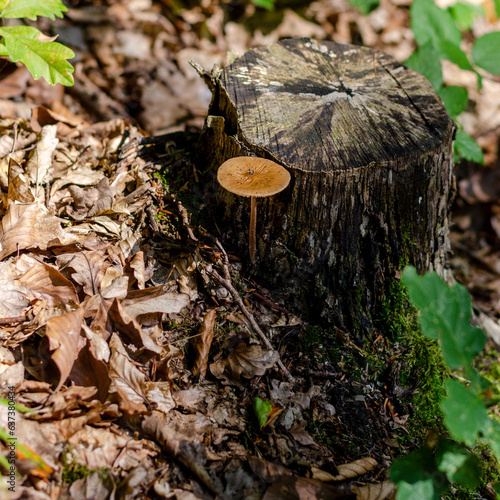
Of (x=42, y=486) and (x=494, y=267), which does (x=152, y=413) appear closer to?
(x=42, y=486)

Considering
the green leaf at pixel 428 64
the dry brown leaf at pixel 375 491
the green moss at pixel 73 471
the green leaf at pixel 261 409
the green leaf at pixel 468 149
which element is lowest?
the dry brown leaf at pixel 375 491

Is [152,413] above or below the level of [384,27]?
below

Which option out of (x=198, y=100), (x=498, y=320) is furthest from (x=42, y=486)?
(x=198, y=100)

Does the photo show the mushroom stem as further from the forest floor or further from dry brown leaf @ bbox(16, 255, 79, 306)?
dry brown leaf @ bbox(16, 255, 79, 306)

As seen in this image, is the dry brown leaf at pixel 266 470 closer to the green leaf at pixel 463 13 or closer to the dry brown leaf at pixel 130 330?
the dry brown leaf at pixel 130 330

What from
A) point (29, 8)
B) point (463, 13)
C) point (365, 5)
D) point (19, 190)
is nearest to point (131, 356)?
point (19, 190)

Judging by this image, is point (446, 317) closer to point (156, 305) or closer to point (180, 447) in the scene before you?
point (180, 447)

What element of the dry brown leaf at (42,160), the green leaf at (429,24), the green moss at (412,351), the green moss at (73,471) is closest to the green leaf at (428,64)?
the green leaf at (429,24)
